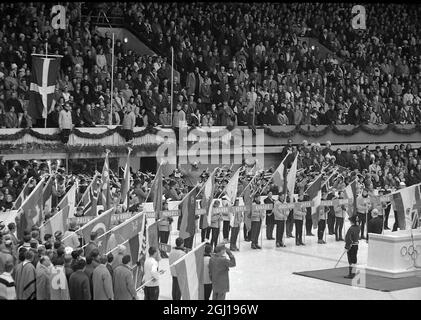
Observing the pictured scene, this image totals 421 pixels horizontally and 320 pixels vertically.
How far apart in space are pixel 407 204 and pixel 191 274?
876cm

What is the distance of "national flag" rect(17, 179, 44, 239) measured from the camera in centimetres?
1825

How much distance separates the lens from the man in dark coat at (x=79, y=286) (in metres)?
14.3

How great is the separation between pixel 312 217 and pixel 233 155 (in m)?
7.91

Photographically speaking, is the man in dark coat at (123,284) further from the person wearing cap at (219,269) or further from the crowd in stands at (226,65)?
the crowd in stands at (226,65)

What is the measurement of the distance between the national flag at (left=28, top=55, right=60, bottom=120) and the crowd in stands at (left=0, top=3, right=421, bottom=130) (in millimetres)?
640

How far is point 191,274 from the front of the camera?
1513cm

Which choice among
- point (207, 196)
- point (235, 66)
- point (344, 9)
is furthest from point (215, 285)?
point (344, 9)

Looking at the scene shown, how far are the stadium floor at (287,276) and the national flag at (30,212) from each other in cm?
255

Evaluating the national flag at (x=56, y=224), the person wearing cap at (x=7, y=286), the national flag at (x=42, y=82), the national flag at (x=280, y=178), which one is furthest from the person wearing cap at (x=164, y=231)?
the national flag at (x=42, y=82)

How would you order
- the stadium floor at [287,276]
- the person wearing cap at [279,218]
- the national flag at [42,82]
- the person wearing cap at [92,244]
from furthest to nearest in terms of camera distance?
the national flag at [42,82]
the person wearing cap at [279,218]
the stadium floor at [287,276]
the person wearing cap at [92,244]

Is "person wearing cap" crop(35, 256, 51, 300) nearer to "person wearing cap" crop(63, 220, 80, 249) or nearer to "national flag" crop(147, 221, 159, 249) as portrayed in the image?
"person wearing cap" crop(63, 220, 80, 249)
